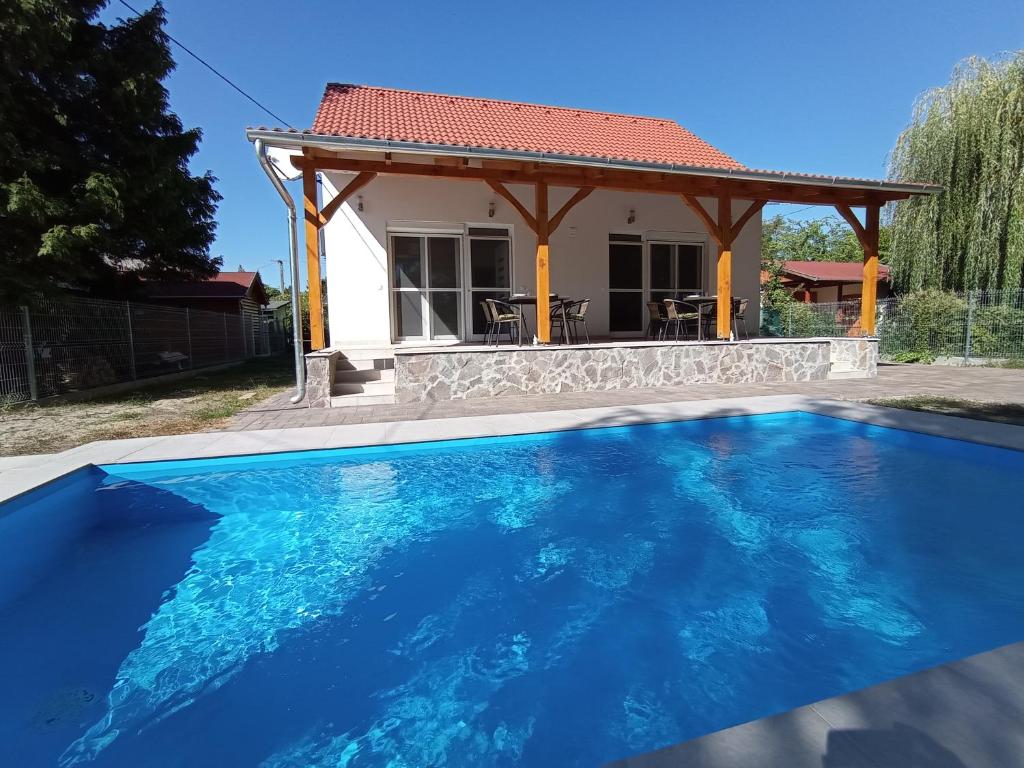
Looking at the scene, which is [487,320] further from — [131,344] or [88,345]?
[131,344]

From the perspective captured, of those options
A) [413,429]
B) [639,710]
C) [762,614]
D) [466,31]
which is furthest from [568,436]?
[466,31]

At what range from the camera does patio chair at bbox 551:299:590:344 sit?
8.72m

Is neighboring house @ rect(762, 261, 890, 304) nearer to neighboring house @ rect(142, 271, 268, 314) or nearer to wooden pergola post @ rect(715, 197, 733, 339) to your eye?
wooden pergola post @ rect(715, 197, 733, 339)

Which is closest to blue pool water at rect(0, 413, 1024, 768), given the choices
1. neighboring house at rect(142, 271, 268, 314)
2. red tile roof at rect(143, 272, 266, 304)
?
neighboring house at rect(142, 271, 268, 314)

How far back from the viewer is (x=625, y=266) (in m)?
11.0

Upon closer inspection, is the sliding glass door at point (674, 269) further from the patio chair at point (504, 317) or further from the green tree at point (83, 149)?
the green tree at point (83, 149)

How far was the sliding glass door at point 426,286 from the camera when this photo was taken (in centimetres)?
958

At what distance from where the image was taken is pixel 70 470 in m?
4.04

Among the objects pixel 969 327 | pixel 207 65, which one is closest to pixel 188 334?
pixel 207 65

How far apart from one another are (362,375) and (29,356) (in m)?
4.89

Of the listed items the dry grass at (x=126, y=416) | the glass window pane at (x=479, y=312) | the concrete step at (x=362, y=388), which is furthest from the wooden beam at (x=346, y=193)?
the glass window pane at (x=479, y=312)

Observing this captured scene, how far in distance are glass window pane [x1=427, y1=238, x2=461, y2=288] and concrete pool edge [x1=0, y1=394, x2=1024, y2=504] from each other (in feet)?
15.0

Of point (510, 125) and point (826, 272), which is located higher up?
point (510, 125)

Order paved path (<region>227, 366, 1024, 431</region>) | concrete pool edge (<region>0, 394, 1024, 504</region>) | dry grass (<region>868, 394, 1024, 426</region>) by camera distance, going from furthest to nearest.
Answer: paved path (<region>227, 366, 1024, 431</region>), dry grass (<region>868, 394, 1024, 426</region>), concrete pool edge (<region>0, 394, 1024, 504</region>)
